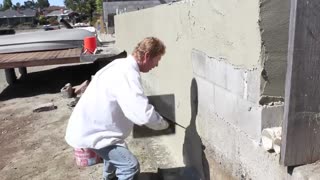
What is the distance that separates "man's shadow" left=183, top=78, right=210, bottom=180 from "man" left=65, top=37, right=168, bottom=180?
1.82ft

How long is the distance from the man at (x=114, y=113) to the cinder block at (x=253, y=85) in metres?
0.85

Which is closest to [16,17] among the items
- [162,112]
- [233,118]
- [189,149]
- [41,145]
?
[41,145]

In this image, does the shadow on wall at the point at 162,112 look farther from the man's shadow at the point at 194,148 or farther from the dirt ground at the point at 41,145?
the man's shadow at the point at 194,148

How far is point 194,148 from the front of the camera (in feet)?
12.7

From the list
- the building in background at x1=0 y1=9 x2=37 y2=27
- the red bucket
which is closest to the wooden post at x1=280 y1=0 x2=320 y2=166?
the red bucket

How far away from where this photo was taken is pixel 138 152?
510cm

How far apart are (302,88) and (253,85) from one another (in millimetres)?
388

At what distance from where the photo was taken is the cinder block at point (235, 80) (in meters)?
2.50

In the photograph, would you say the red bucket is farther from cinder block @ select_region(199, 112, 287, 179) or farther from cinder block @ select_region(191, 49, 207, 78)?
cinder block @ select_region(191, 49, 207, 78)

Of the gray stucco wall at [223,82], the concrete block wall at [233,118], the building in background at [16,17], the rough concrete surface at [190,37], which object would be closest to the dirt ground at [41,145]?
the rough concrete surface at [190,37]

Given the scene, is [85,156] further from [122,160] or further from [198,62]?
[198,62]

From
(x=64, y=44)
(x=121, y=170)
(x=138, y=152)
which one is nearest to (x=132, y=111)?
(x=121, y=170)

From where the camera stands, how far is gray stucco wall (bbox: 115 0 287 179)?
2248 mm

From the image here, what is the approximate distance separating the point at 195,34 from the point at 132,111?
0.99 m
